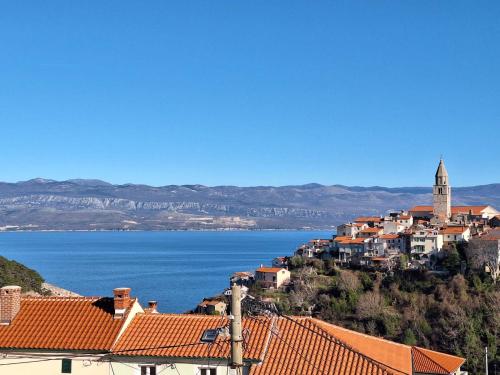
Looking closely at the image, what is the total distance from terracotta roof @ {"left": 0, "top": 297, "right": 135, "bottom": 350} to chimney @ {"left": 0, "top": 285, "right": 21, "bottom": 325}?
0.16 metres

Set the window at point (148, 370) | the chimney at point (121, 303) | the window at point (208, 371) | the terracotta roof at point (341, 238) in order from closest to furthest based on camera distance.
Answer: the window at point (208, 371)
the window at point (148, 370)
the chimney at point (121, 303)
the terracotta roof at point (341, 238)

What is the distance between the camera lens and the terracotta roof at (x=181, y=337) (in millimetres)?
15969

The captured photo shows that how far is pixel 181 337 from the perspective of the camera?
54.1 ft

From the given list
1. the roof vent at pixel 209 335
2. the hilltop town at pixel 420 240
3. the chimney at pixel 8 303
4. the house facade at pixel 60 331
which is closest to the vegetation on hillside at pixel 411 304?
the hilltop town at pixel 420 240

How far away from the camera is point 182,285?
99000 mm

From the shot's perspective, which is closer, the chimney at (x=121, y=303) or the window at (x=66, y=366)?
the window at (x=66, y=366)

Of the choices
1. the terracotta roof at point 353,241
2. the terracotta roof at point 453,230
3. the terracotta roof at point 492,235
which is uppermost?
the terracotta roof at point 453,230

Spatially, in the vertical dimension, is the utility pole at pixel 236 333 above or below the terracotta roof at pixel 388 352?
above

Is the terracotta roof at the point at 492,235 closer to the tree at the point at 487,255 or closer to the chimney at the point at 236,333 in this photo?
the tree at the point at 487,255

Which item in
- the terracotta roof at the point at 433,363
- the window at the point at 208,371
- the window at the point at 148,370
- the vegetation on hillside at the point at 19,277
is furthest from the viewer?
the vegetation on hillside at the point at 19,277

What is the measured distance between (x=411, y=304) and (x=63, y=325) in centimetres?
4791

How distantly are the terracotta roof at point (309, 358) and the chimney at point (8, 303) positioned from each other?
245 inches

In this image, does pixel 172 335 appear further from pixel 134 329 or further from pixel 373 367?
pixel 373 367

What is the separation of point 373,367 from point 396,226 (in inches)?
2576
